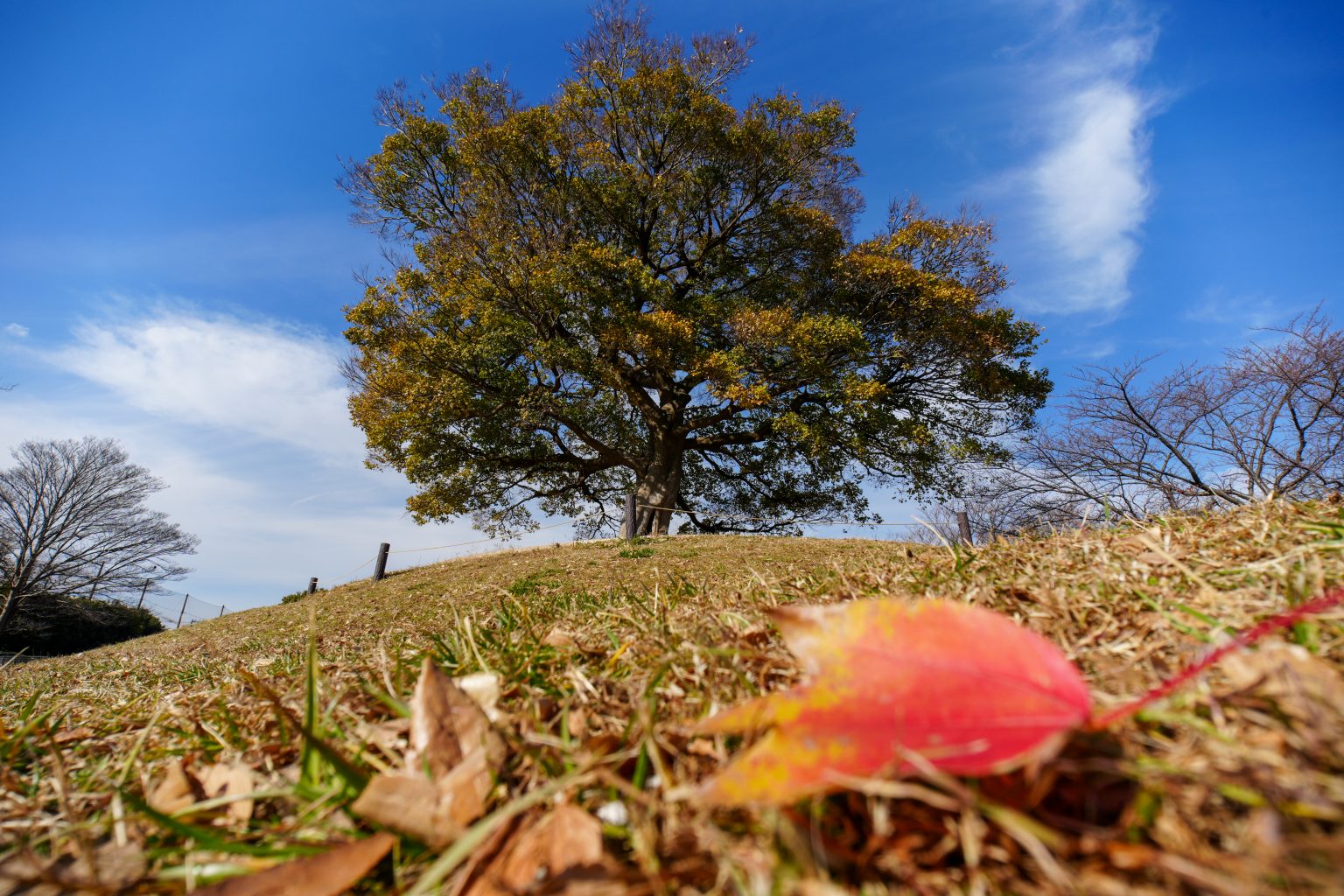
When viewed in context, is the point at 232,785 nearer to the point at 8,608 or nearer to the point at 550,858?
the point at 550,858

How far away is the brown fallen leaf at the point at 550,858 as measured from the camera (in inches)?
19.9

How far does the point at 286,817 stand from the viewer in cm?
76

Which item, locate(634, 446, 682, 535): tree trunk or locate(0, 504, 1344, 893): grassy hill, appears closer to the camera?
locate(0, 504, 1344, 893): grassy hill

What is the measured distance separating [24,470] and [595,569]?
29411 millimetres

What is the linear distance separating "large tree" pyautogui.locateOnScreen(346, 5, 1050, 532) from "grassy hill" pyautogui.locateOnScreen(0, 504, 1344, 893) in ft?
39.1

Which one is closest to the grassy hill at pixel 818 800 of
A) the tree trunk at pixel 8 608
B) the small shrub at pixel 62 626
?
the small shrub at pixel 62 626

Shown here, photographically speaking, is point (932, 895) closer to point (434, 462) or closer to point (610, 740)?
point (610, 740)

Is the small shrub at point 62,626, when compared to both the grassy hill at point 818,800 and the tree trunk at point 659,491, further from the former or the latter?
the grassy hill at point 818,800

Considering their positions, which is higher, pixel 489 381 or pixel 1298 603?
pixel 489 381

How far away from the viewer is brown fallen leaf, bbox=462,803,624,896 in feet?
1.66

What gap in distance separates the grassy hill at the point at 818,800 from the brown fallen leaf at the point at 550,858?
0.01 metres

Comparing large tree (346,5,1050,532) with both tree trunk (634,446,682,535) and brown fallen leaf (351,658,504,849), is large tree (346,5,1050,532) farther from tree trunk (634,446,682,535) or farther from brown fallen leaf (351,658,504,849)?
brown fallen leaf (351,658,504,849)

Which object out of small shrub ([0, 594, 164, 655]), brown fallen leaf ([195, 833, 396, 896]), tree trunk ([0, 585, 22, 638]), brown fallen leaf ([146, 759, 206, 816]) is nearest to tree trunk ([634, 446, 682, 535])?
brown fallen leaf ([146, 759, 206, 816])

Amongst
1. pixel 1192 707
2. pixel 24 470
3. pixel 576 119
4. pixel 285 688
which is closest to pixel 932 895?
pixel 1192 707
